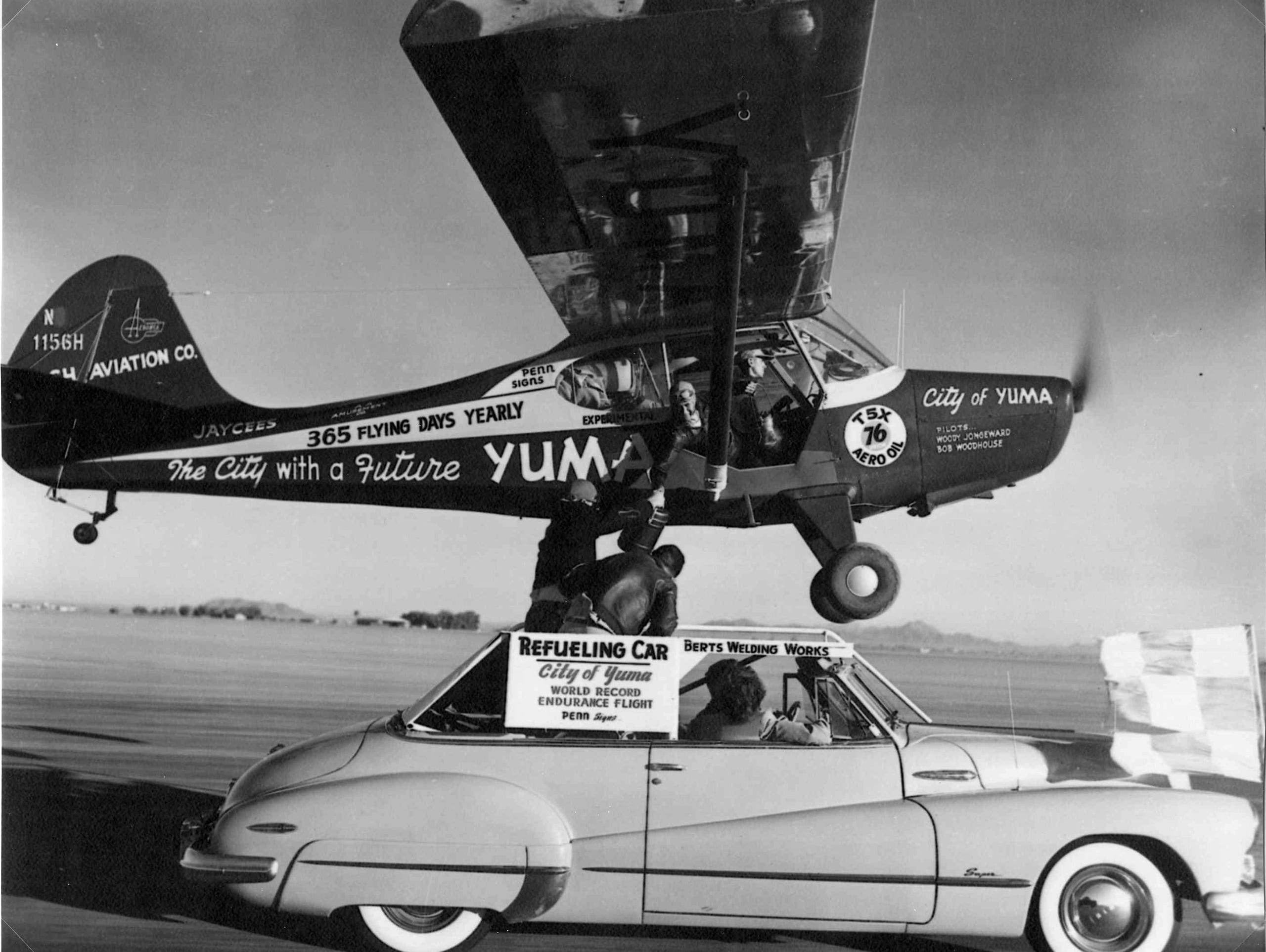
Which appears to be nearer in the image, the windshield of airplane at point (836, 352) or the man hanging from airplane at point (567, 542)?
the man hanging from airplane at point (567, 542)

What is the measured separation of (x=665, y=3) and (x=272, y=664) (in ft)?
47.0

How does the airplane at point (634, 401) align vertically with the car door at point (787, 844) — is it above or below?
above

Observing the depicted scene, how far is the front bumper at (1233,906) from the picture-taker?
376 centimetres

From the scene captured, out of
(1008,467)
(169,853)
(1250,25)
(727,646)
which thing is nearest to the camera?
(727,646)

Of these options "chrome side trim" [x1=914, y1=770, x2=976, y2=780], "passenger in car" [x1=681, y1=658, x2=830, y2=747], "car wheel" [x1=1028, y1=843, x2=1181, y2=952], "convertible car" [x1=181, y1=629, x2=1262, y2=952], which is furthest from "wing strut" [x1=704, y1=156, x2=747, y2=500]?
"car wheel" [x1=1028, y1=843, x2=1181, y2=952]

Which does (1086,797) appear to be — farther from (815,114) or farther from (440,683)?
(815,114)

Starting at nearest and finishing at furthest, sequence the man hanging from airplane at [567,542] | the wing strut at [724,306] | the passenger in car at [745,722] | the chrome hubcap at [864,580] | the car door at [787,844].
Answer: the car door at [787,844], the passenger in car at [745,722], the wing strut at [724,306], the man hanging from airplane at [567,542], the chrome hubcap at [864,580]

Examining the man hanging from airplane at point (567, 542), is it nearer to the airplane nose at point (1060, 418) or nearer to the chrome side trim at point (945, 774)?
the chrome side trim at point (945, 774)

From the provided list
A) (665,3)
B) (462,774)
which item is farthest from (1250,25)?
(462,774)

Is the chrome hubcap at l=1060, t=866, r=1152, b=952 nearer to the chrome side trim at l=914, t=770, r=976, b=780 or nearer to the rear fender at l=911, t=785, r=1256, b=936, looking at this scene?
the rear fender at l=911, t=785, r=1256, b=936

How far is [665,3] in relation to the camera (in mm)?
4863

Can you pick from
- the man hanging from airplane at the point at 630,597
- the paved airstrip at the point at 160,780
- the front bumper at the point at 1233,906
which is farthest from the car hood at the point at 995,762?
the man hanging from airplane at the point at 630,597

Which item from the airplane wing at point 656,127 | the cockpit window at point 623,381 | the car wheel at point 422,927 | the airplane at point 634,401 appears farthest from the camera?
the cockpit window at point 623,381

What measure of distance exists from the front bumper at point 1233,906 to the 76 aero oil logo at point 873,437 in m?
4.07
